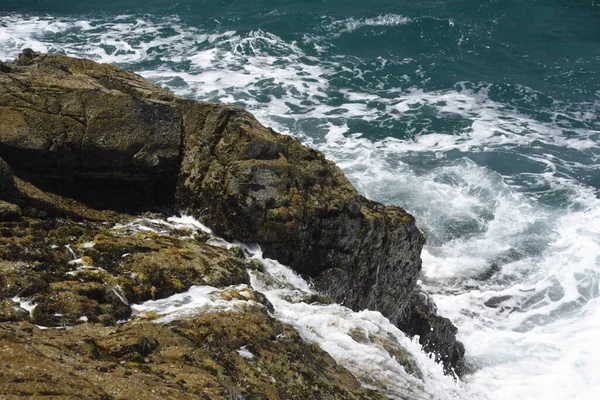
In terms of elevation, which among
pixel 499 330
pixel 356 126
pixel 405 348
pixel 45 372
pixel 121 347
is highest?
pixel 45 372

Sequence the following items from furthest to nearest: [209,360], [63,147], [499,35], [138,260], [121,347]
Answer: [499,35], [63,147], [138,260], [209,360], [121,347]

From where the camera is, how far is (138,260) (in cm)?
1215

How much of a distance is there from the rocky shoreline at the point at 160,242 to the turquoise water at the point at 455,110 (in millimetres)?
7218

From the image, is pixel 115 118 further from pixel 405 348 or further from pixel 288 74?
pixel 288 74

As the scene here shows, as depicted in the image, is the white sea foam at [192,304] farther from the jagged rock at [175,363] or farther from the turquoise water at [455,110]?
the turquoise water at [455,110]

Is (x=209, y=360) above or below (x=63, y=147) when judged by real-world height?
below

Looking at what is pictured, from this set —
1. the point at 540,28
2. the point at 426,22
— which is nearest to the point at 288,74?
the point at 426,22

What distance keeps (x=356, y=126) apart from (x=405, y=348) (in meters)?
30.5

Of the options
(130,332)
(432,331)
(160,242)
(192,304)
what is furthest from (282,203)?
(432,331)

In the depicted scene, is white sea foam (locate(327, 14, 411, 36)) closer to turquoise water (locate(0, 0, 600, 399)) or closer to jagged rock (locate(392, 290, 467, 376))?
turquoise water (locate(0, 0, 600, 399))

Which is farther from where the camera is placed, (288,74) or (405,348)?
(288,74)

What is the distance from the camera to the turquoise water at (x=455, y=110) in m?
27.3

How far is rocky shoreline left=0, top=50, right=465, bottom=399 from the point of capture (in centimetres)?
870

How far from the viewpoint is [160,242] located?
1366 centimetres
